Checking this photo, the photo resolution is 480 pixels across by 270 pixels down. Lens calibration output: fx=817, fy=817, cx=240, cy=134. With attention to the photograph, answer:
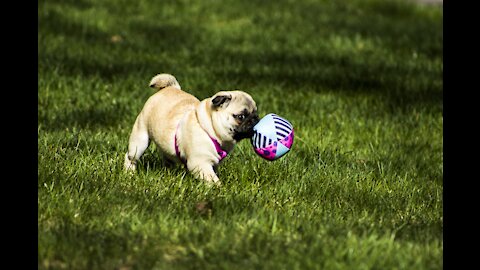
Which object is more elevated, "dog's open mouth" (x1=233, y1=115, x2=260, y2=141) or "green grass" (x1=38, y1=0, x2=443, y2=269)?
"dog's open mouth" (x1=233, y1=115, x2=260, y2=141)

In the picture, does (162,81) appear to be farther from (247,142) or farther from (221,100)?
(247,142)

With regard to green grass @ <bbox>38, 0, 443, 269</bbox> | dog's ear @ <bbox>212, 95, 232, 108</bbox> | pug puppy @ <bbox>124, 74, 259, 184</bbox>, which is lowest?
green grass @ <bbox>38, 0, 443, 269</bbox>

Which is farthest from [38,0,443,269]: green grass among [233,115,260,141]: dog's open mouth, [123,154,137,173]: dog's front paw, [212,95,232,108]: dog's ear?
[212,95,232,108]: dog's ear

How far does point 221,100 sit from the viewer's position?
4914 mm

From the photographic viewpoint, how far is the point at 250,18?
1190 centimetres

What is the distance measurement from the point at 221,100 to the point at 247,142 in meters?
1.64

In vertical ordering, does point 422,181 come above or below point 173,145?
below

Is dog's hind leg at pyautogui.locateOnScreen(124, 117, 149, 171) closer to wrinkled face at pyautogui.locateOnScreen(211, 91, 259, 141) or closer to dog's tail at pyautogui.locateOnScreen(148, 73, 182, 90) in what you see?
dog's tail at pyautogui.locateOnScreen(148, 73, 182, 90)

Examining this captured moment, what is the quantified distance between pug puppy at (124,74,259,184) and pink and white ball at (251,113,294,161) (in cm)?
5

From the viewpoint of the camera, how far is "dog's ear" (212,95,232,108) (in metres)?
4.90
